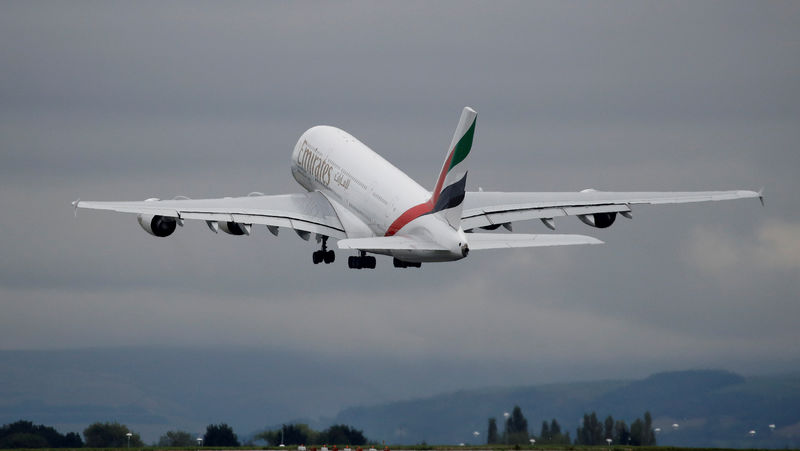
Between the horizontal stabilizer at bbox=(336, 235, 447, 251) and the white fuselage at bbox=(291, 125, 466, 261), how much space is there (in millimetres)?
316

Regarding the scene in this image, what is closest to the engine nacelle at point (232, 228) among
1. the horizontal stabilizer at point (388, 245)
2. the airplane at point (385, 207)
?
the airplane at point (385, 207)

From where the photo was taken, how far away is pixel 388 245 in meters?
76.2

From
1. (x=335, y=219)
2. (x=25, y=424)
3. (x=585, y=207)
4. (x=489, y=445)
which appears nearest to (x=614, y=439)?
(x=489, y=445)

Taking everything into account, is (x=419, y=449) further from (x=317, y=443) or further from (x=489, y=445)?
(x=317, y=443)

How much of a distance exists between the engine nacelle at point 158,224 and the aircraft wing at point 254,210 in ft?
3.95

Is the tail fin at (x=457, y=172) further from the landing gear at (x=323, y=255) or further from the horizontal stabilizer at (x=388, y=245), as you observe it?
the landing gear at (x=323, y=255)

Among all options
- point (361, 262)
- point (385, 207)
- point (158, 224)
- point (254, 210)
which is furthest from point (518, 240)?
point (158, 224)

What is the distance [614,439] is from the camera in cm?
8169

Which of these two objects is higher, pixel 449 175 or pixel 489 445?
pixel 449 175

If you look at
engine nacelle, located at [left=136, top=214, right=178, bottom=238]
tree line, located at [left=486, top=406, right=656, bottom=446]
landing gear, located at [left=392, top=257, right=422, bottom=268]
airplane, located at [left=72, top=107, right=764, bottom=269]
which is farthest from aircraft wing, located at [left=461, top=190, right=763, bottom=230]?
engine nacelle, located at [left=136, top=214, right=178, bottom=238]

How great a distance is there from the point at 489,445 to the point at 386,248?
1094 centimetres

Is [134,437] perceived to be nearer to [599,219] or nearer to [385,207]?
[385,207]

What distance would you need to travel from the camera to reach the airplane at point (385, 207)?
7631cm

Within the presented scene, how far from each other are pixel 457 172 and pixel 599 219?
1627 cm
